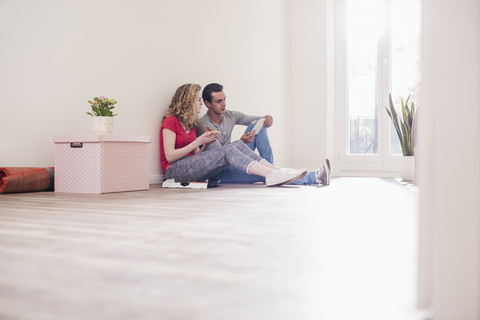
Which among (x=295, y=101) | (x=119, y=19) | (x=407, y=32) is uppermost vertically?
(x=407, y=32)

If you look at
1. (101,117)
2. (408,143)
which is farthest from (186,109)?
(408,143)

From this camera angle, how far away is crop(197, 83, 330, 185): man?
328cm

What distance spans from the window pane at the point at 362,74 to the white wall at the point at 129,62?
0.37m

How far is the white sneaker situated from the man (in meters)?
0.23

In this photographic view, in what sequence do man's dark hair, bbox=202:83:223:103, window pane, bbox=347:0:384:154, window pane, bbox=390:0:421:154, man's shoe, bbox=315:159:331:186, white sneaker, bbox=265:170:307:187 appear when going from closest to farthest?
white sneaker, bbox=265:170:307:187 < man's shoe, bbox=315:159:331:186 < man's dark hair, bbox=202:83:223:103 < window pane, bbox=390:0:421:154 < window pane, bbox=347:0:384:154

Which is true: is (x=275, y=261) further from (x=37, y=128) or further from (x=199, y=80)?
(x=199, y=80)

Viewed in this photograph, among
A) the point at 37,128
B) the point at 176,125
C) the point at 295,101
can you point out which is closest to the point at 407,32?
the point at 295,101

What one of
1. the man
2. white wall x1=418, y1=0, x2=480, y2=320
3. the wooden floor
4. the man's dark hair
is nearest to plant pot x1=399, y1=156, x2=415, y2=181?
the man

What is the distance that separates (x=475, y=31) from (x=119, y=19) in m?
3.09

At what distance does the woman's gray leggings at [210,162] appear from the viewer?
117 inches

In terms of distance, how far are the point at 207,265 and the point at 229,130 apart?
9.50ft

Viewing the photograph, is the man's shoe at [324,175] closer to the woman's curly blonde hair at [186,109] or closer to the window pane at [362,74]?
the woman's curly blonde hair at [186,109]

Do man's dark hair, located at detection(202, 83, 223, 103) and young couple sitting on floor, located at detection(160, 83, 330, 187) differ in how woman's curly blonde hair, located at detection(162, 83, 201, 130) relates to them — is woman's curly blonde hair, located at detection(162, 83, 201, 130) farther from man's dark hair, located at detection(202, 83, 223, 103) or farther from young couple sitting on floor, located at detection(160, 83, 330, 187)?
man's dark hair, located at detection(202, 83, 223, 103)

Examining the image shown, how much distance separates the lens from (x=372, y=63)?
5.26 metres
